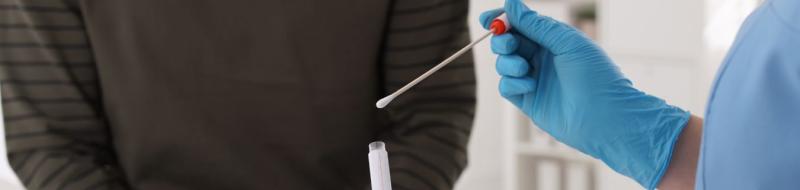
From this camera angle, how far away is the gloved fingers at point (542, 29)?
1153 mm

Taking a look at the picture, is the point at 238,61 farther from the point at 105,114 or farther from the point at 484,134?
the point at 484,134

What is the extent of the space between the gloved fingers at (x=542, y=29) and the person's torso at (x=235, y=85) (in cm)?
24

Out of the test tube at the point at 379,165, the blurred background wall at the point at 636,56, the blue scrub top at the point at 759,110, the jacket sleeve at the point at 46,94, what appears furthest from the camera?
the blurred background wall at the point at 636,56

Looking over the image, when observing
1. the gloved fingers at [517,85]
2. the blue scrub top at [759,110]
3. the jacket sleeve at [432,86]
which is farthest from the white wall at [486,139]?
the blue scrub top at [759,110]

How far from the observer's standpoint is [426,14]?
50.9 inches

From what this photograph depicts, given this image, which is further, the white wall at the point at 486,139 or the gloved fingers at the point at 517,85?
the white wall at the point at 486,139

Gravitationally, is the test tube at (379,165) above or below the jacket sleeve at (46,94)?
below

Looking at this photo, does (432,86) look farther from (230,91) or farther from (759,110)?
(759,110)

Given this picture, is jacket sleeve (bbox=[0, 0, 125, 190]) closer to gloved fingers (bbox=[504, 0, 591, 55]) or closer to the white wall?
gloved fingers (bbox=[504, 0, 591, 55])

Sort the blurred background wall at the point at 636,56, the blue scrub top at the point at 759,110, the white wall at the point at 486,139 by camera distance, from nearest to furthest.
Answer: the blue scrub top at the point at 759,110
the blurred background wall at the point at 636,56
the white wall at the point at 486,139

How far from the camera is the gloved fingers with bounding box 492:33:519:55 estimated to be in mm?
1139

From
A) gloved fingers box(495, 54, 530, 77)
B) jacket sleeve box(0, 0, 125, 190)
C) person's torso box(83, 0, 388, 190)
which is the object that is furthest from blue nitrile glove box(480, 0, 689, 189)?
jacket sleeve box(0, 0, 125, 190)

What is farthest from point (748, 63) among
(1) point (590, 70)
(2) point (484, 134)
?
(2) point (484, 134)

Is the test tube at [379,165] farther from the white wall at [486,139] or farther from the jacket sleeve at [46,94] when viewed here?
the white wall at [486,139]
